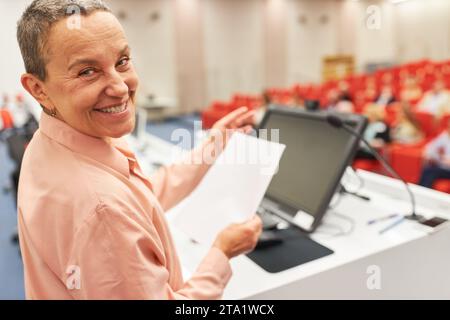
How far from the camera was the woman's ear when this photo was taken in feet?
2.65

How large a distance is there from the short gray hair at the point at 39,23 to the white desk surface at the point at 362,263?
72 centimetres

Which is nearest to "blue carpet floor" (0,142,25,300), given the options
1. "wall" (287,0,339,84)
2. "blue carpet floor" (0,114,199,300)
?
"blue carpet floor" (0,114,199,300)

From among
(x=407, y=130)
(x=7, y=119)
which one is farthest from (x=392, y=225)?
(x=7, y=119)

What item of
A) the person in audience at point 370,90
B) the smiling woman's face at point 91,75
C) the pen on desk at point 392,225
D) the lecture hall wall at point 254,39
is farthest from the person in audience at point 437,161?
the lecture hall wall at point 254,39

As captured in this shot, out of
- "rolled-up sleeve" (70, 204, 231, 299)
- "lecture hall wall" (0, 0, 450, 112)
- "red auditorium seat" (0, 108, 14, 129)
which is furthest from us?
"lecture hall wall" (0, 0, 450, 112)

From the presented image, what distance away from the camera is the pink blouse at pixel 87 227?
720mm

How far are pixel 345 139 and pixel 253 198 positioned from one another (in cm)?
39

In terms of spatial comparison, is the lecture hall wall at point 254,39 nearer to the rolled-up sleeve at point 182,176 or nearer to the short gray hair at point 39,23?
the rolled-up sleeve at point 182,176

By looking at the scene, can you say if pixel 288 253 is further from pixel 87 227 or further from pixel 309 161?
pixel 87 227

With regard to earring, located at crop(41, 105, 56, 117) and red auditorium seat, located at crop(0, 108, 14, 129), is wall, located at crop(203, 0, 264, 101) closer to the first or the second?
red auditorium seat, located at crop(0, 108, 14, 129)

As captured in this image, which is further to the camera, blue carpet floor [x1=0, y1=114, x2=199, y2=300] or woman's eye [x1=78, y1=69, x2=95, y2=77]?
blue carpet floor [x1=0, y1=114, x2=199, y2=300]

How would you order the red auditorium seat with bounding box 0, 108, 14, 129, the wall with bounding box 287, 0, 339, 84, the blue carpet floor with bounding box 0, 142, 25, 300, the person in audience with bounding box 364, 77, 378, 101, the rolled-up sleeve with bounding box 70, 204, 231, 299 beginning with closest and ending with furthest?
the rolled-up sleeve with bounding box 70, 204, 231, 299
the blue carpet floor with bounding box 0, 142, 25, 300
the red auditorium seat with bounding box 0, 108, 14, 129
the person in audience with bounding box 364, 77, 378, 101
the wall with bounding box 287, 0, 339, 84

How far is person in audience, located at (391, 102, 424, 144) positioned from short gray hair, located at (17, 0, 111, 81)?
4119 mm

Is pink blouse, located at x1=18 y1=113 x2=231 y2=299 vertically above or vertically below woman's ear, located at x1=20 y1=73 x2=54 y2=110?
below
